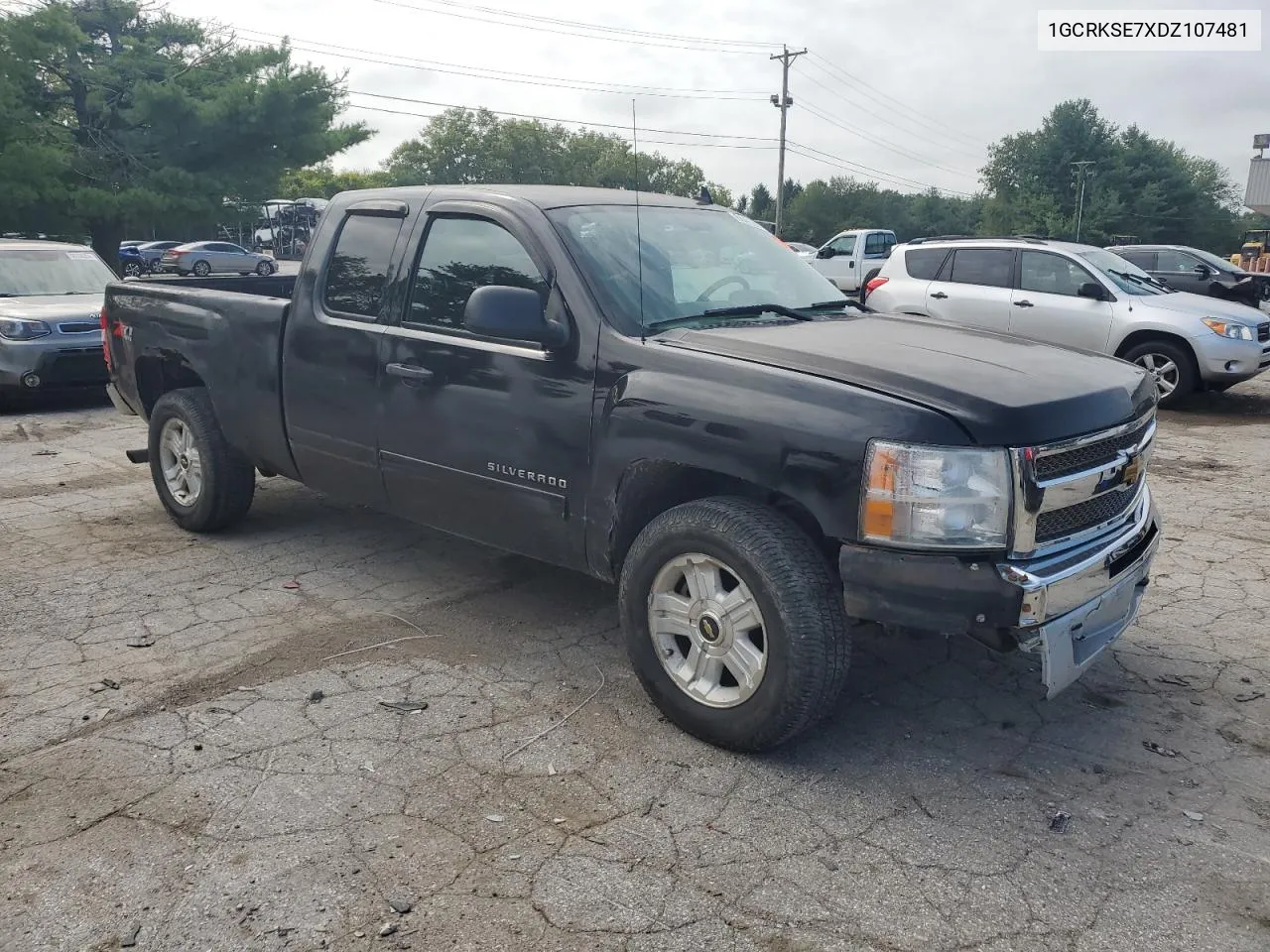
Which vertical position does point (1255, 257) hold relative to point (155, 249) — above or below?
below

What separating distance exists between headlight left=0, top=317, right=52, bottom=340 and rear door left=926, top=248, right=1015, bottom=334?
9030 mm

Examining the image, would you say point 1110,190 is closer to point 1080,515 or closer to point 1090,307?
point 1090,307

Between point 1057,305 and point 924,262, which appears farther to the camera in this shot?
point 924,262

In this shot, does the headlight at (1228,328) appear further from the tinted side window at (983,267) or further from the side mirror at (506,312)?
the side mirror at (506,312)

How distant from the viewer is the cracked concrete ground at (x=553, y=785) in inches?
101

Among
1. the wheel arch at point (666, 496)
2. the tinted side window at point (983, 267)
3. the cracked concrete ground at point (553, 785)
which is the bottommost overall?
the cracked concrete ground at point (553, 785)

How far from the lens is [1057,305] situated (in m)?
10.5

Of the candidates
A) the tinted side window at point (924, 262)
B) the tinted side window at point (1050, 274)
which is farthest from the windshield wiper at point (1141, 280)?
the tinted side window at point (924, 262)

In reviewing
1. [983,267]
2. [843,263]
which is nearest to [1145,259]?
[983,267]

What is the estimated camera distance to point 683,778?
3221 mm

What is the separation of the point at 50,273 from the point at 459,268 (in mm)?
8726

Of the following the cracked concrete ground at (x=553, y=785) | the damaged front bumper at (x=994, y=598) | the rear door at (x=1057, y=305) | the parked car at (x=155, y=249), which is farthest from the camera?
the parked car at (x=155, y=249)

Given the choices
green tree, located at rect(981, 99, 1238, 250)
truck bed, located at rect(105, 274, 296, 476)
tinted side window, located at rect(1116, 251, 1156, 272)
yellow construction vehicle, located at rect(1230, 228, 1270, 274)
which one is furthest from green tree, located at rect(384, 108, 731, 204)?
truck bed, located at rect(105, 274, 296, 476)

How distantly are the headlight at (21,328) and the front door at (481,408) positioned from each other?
684 centimetres
